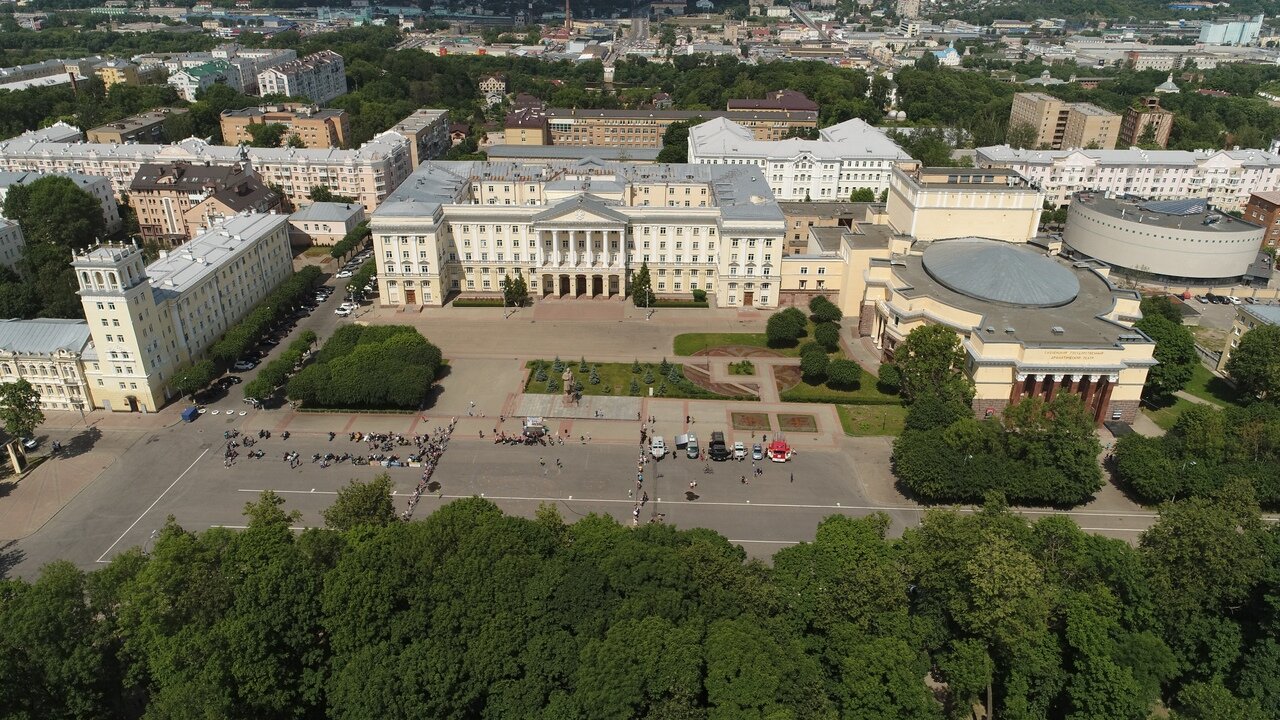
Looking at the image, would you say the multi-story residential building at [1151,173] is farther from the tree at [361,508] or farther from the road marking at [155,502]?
the road marking at [155,502]

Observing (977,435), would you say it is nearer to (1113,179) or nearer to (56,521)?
(56,521)

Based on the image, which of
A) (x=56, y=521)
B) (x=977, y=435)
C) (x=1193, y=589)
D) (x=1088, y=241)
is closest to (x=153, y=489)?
(x=56, y=521)

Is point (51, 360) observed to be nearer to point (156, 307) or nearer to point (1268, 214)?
point (156, 307)

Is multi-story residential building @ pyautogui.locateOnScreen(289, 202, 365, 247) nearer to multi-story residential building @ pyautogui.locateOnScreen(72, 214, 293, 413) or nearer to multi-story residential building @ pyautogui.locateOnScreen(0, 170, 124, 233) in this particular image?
multi-story residential building @ pyautogui.locateOnScreen(72, 214, 293, 413)

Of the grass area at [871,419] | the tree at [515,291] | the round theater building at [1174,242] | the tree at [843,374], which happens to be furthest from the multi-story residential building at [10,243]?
the round theater building at [1174,242]

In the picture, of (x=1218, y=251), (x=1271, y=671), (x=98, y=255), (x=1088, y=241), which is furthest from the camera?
(x=1088, y=241)

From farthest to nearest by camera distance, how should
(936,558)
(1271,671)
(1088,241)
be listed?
(1088,241), (936,558), (1271,671)

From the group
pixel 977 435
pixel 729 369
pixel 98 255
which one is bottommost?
pixel 729 369

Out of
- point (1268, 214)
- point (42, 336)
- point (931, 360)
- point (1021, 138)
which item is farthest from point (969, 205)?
point (42, 336)
